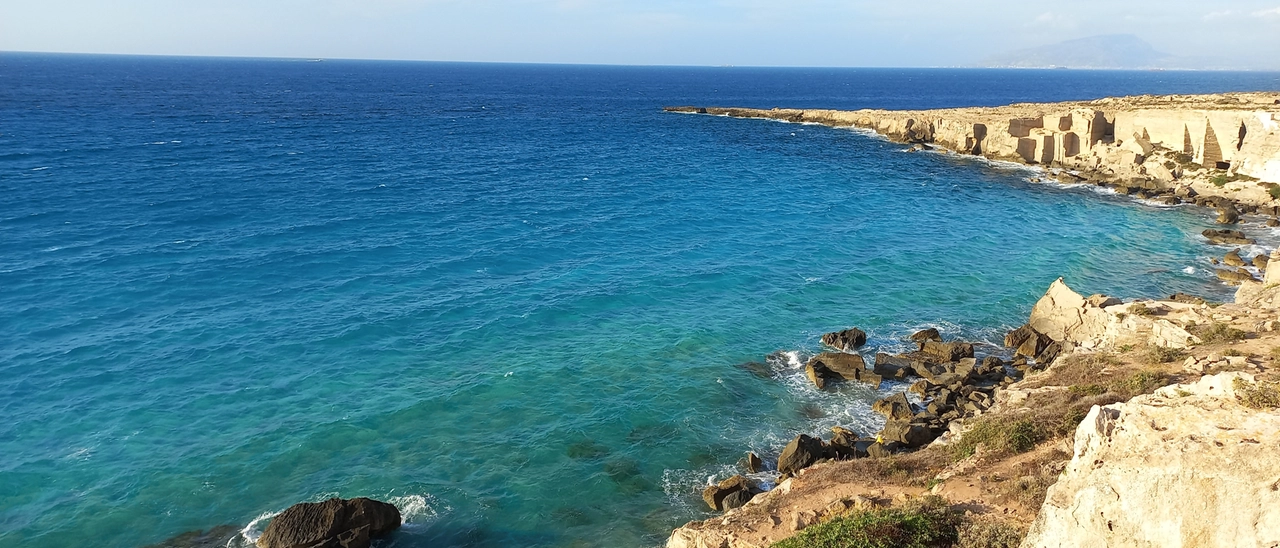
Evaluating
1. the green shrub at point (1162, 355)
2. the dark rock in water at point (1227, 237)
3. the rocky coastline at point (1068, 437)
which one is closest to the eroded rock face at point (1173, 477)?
the rocky coastline at point (1068, 437)

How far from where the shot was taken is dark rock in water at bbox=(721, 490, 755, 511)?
21656 millimetres

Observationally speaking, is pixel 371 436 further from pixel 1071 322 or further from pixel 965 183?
pixel 965 183

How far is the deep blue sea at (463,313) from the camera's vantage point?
920 inches

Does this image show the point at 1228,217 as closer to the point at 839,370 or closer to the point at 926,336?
the point at 926,336

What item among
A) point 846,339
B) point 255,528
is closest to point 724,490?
point 846,339

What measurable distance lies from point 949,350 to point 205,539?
27223 millimetres

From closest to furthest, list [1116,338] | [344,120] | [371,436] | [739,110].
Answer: [371,436]
[1116,338]
[344,120]
[739,110]

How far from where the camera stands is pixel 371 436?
2594cm

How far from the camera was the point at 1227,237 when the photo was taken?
48156mm

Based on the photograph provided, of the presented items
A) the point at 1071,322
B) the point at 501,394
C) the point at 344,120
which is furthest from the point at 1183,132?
the point at 344,120

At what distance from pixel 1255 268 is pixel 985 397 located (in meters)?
26.1

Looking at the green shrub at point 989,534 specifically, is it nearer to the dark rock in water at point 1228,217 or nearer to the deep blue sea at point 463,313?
the deep blue sea at point 463,313

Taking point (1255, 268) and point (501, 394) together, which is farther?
point (1255, 268)

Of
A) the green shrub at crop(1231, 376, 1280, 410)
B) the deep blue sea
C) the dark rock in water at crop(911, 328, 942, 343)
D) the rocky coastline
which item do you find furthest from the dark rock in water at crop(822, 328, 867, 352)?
the green shrub at crop(1231, 376, 1280, 410)
